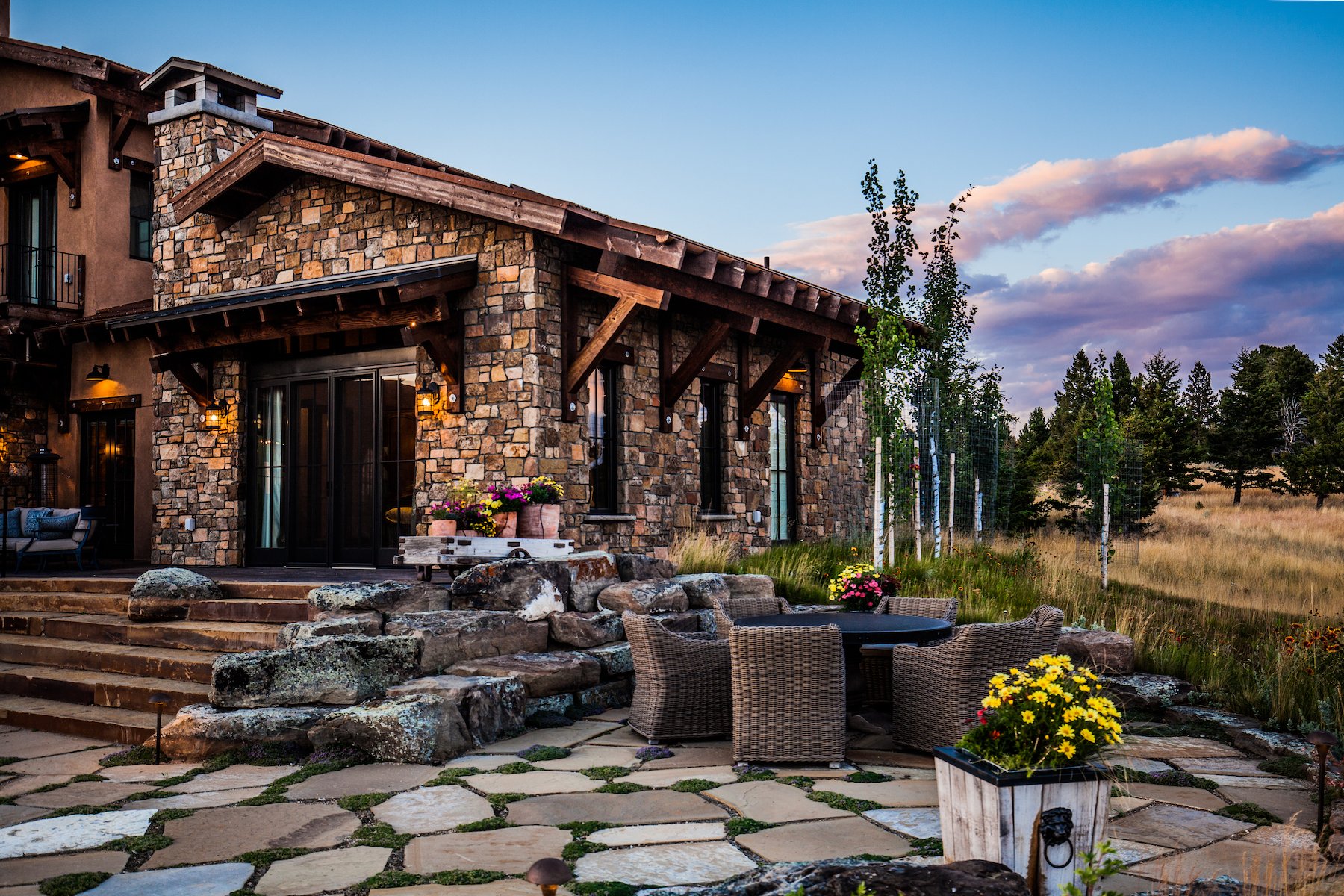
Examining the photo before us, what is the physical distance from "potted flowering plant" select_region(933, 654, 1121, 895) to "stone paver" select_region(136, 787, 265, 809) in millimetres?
3401

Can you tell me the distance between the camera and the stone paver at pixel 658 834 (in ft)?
12.7

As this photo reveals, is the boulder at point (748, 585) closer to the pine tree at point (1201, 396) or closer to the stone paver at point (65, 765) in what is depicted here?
the stone paver at point (65, 765)

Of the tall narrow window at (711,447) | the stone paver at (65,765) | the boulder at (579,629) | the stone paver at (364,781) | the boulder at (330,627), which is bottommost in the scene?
the stone paver at (65,765)

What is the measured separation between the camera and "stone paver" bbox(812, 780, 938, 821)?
4.45 metres

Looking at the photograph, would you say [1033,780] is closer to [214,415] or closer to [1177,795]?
[1177,795]

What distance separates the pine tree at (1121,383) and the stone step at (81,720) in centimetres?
3077

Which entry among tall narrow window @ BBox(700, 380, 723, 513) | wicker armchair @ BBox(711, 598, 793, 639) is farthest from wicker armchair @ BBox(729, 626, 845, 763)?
tall narrow window @ BBox(700, 380, 723, 513)

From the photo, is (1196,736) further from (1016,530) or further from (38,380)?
(38,380)

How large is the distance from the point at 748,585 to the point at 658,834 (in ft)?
14.7

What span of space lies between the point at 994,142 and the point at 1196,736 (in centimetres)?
801

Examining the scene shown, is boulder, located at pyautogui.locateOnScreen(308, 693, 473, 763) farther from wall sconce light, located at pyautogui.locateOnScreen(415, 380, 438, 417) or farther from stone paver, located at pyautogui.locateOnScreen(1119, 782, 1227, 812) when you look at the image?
wall sconce light, located at pyautogui.locateOnScreen(415, 380, 438, 417)

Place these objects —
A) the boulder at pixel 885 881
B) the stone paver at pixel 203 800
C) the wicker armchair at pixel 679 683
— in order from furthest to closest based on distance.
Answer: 1. the wicker armchair at pixel 679 683
2. the stone paver at pixel 203 800
3. the boulder at pixel 885 881

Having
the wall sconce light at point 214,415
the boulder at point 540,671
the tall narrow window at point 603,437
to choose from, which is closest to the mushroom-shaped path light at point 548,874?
the boulder at point 540,671

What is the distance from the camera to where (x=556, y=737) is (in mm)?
6023
